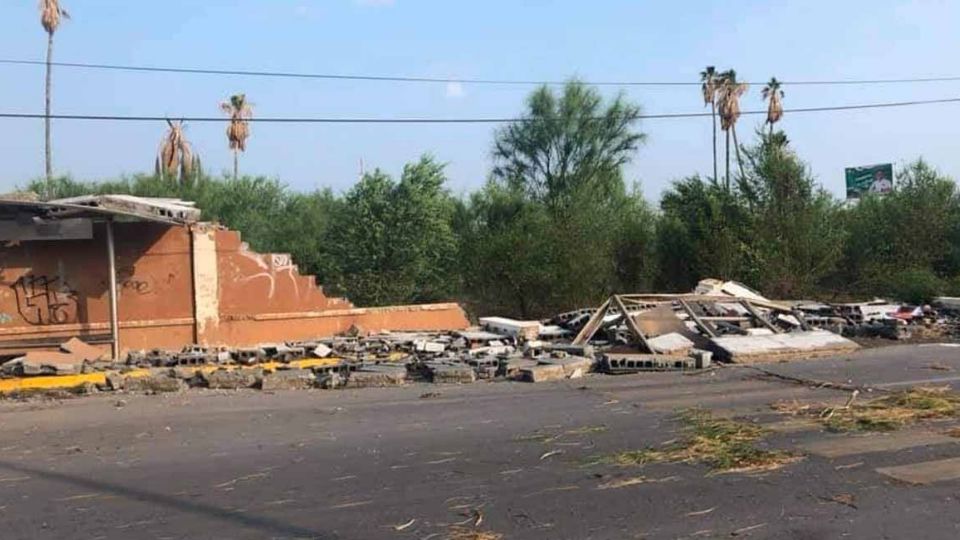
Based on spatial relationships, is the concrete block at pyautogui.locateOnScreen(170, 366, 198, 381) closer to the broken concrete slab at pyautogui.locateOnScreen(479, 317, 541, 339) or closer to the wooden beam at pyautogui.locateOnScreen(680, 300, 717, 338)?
the broken concrete slab at pyautogui.locateOnScreen(479, 317, 541, 339)

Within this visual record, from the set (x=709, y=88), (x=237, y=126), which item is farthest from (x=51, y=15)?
Answer: (x=709, y=88)

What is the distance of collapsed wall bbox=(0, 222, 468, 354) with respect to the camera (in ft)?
51.9

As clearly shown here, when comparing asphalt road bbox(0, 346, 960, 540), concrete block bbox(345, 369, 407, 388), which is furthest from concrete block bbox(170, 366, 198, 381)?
concrete block bbox(345, 369, 407, 388)

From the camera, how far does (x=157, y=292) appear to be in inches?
648

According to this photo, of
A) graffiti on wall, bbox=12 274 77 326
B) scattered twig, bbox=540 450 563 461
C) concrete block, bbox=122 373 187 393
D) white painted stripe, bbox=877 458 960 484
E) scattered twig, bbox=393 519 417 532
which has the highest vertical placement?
graffiti on wall, bbox=12 274 77 326

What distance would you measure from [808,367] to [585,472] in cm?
813

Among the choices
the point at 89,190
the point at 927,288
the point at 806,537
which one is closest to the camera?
the point at 806,537

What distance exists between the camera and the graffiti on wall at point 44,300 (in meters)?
15.8

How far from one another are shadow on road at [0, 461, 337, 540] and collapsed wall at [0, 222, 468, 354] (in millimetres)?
8955

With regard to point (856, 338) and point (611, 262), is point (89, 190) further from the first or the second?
point (856, 338)

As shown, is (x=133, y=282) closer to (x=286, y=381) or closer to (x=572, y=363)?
(x=286, y=381)

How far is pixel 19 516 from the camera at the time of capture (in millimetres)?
6070

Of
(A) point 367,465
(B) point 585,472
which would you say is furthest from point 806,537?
(A) point 367,465

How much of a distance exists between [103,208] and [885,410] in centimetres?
1231
